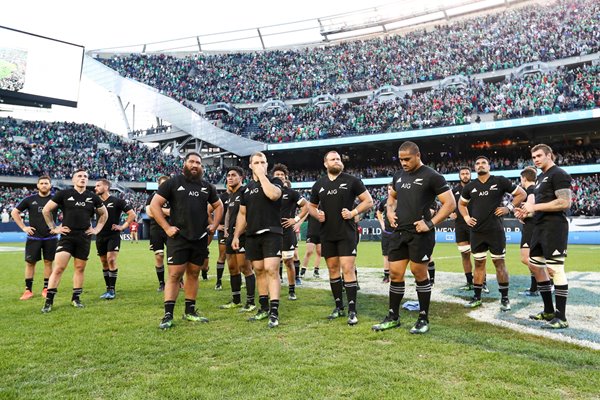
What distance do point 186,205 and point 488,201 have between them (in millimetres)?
4987

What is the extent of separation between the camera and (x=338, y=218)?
21.2ft

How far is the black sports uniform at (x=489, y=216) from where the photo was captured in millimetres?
7227

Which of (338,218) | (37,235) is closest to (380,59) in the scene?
(37,235)

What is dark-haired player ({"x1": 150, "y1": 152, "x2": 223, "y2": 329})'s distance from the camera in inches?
246

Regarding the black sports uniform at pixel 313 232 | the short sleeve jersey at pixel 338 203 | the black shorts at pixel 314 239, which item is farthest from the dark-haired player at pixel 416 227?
the black shorts at pixel 314 239

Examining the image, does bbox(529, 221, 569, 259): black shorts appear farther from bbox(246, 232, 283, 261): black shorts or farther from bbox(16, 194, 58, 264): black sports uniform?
bbox(16, 194, 58, 264): black sports uniform

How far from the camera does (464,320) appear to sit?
6.17 metres

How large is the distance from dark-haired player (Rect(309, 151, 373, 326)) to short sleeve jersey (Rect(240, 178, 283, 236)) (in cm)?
62

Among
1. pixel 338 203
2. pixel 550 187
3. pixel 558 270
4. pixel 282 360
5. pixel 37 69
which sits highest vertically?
pixel 37 69

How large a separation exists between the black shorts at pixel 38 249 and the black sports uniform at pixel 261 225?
5.04 meters

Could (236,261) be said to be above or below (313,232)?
below

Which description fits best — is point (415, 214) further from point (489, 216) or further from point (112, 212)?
point (112, 212)

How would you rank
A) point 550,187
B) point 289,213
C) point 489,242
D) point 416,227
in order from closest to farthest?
point 416,227 < point 550,187 < point 489,242 < point 289,213

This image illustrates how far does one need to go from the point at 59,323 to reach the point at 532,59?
45411 millimetres
